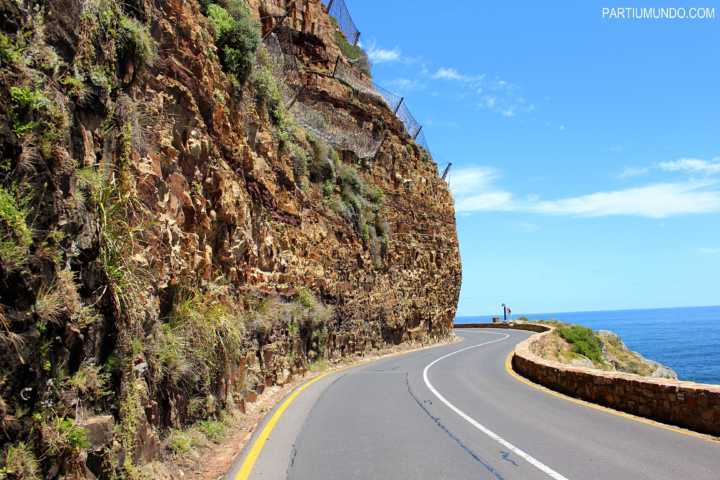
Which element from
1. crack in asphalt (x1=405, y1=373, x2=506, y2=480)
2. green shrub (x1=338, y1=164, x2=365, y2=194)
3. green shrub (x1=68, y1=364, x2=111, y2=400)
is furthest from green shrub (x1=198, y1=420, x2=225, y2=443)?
green shrub (x1=338, y1=164, x2=365, y2=194)

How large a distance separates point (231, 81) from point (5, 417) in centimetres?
1115

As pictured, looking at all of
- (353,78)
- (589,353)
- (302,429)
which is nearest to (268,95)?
(302,429)

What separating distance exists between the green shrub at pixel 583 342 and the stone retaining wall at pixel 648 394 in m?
24.9

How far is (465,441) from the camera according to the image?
8.05 metres

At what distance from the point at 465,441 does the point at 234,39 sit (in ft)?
36.1

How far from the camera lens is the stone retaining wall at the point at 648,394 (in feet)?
26.8

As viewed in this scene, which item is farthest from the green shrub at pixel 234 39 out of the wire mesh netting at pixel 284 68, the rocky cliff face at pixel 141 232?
the wire mesh netting at pixel 284 68

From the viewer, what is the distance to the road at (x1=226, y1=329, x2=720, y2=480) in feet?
21.2

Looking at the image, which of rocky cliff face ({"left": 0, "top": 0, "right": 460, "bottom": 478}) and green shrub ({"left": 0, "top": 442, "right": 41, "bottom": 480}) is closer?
green shrub ({"left": 0, "top": 442, "right": 41, "bottom": 480})

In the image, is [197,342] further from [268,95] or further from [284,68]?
[284,68]

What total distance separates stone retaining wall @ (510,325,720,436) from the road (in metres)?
0.48

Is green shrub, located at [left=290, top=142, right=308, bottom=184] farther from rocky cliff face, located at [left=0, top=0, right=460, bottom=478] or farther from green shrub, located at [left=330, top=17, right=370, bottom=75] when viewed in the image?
green shrub, located at [left=330, top=17, right=370, bottom=75]

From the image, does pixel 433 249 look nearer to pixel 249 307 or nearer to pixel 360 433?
pixel 249 307

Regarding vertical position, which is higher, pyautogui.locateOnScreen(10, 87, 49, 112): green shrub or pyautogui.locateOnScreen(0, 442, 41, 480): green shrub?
pyautogui.locateOnScreen(10, 87, 49, 112): green shrub
